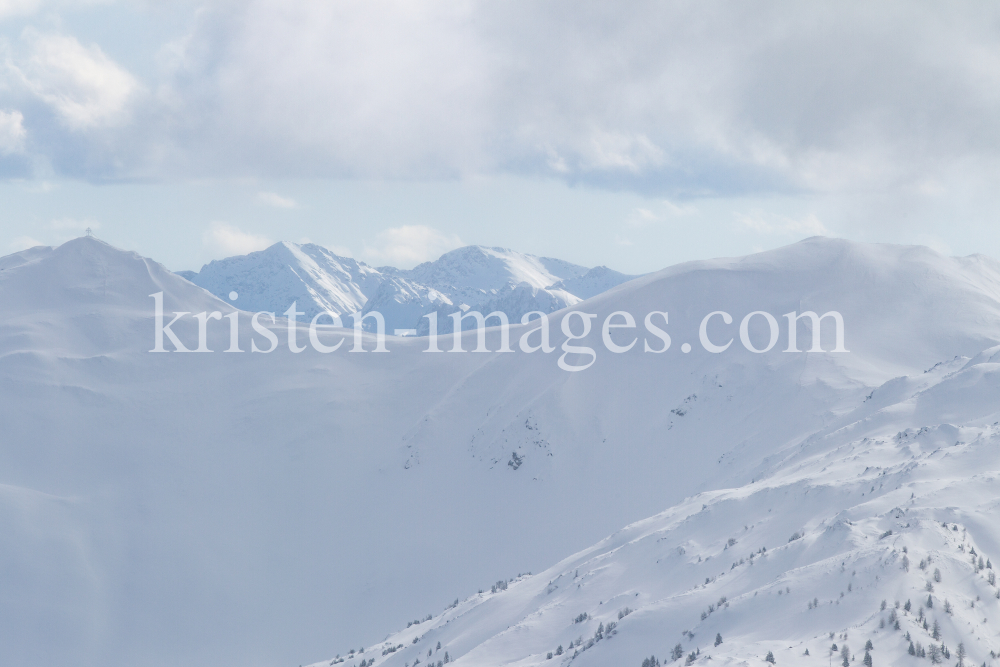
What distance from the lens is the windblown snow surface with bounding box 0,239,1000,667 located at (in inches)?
1838

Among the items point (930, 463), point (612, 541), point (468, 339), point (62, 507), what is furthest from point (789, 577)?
point (468, 339)

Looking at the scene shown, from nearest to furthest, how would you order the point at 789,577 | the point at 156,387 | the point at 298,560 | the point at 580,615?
the point at 789,577 → the point at 580,615 → the point at 298,560 → the point at 156,387

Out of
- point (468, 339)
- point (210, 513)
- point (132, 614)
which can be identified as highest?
point (468, 339)

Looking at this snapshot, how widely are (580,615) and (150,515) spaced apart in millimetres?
70737

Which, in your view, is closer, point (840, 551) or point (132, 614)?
point (840, 551)

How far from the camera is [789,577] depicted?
34000 millimetres

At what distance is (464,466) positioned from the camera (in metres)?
104

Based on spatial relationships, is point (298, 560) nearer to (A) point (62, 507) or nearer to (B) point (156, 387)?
(A) point (62, 507)

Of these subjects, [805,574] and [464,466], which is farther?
[464,466]

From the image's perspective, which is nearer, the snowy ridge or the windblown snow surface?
the snowy ridge

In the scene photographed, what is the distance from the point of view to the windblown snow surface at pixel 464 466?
46688 mm

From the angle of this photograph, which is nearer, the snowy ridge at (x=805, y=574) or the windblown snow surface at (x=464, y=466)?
the snowy ridge at (x=805, y=574)

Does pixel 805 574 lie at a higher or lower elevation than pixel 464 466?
higher

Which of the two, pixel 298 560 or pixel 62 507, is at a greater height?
pixel 62 507
